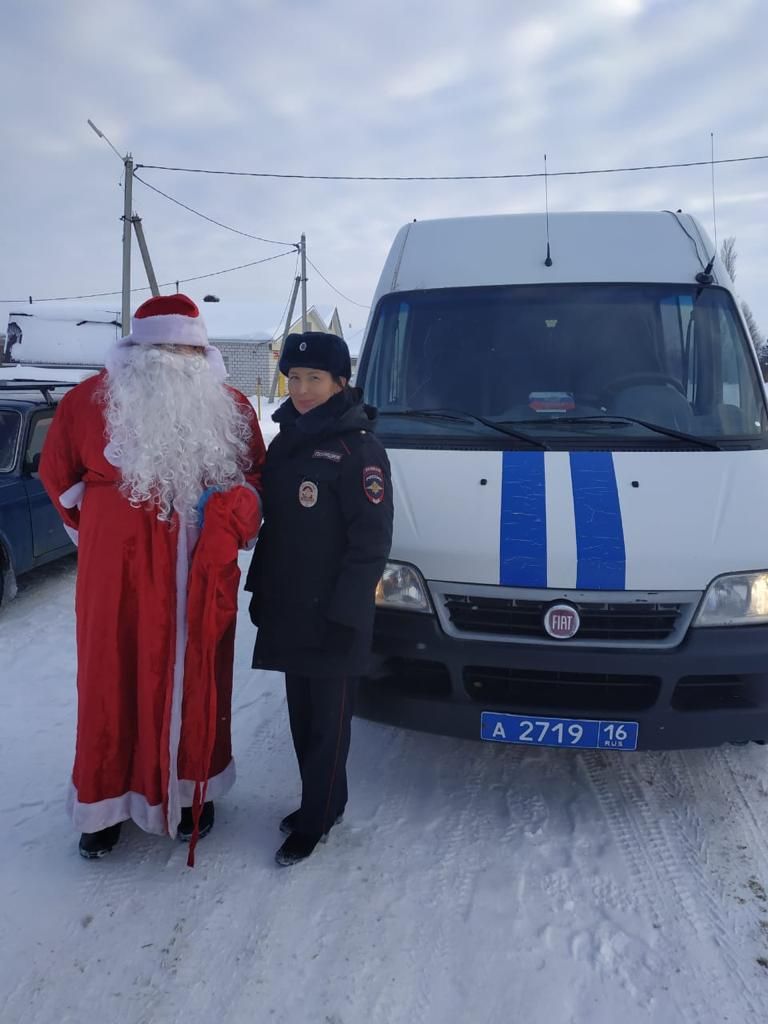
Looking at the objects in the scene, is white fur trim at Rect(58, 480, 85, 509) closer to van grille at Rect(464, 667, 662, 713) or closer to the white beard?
the white beard

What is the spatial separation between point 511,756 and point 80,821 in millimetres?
1897

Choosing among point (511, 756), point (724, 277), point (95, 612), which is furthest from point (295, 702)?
point (724, 277)

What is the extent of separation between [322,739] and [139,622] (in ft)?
2.57

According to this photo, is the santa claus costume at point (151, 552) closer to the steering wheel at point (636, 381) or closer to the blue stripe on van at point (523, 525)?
the blue stripe on van at point (523, 525)

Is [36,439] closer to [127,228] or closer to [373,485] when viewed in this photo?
[373,485]

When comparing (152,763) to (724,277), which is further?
(724,277)

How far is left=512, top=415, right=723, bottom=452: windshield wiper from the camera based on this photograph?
3.22m

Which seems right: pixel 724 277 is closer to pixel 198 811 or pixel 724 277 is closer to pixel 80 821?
pixel 198 811

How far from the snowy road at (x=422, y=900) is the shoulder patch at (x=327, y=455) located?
4.83 feet

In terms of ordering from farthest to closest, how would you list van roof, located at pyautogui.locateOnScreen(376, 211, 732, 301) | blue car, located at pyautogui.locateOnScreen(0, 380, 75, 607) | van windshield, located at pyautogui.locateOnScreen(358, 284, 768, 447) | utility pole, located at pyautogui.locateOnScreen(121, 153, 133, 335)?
utility pole, located at pyautogui.locateOnScreen(121, 153, 133, 335) < blue car, located at pyautogui.locateOnScreen(0, 380, 75, 607) < van roof, located at pyautogui.locateOnScreen(376, 211, 732, 301) < van windshield, located at pyautogui.locateOnScreen(358, 284, 768, 447)

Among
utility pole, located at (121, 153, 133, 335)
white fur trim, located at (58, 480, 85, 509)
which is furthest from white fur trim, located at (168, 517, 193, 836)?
utility pole, located at (121, 153, 133, 335)

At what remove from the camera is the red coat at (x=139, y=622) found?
8.54 ft

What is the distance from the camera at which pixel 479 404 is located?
3738 millimetres

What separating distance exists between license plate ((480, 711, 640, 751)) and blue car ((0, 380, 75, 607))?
14.1 ft
